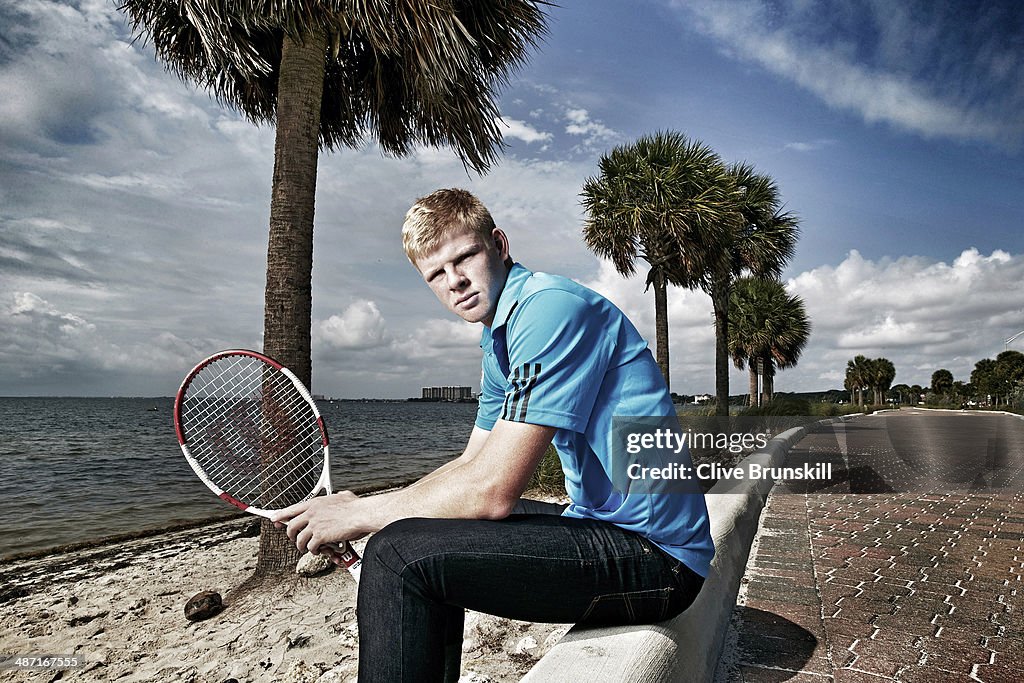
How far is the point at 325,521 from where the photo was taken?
163 centimetres

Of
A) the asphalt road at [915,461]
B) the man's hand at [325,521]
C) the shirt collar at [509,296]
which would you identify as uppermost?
the shirt collar at [509,296]

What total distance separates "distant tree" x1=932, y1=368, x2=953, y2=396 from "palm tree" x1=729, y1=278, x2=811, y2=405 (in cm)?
5286

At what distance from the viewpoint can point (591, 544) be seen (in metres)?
1.52

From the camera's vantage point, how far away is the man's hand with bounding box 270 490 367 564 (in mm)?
1608

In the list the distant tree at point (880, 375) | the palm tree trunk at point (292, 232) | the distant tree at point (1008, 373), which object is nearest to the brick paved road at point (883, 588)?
the palm tree trunk at point (292, 232)

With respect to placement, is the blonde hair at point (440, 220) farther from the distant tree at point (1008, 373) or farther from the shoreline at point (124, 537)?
the distant tree at point (1008, 373)

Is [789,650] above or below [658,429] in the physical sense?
below

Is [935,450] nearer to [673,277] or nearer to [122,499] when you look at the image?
[673,277]

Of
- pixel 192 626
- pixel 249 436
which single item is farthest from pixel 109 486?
pixel 249 436

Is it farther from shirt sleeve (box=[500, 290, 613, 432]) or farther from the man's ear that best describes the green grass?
shirt sleeve (box=[500, 290, 613, 432])

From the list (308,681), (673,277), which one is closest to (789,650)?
(308,681)

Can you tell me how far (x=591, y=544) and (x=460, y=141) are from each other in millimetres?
6152

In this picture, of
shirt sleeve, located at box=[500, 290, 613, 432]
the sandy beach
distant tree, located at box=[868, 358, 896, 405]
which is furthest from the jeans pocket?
distant tree, located at box=[868, 358, 896, 405]

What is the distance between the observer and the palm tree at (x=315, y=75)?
17.3 feet
